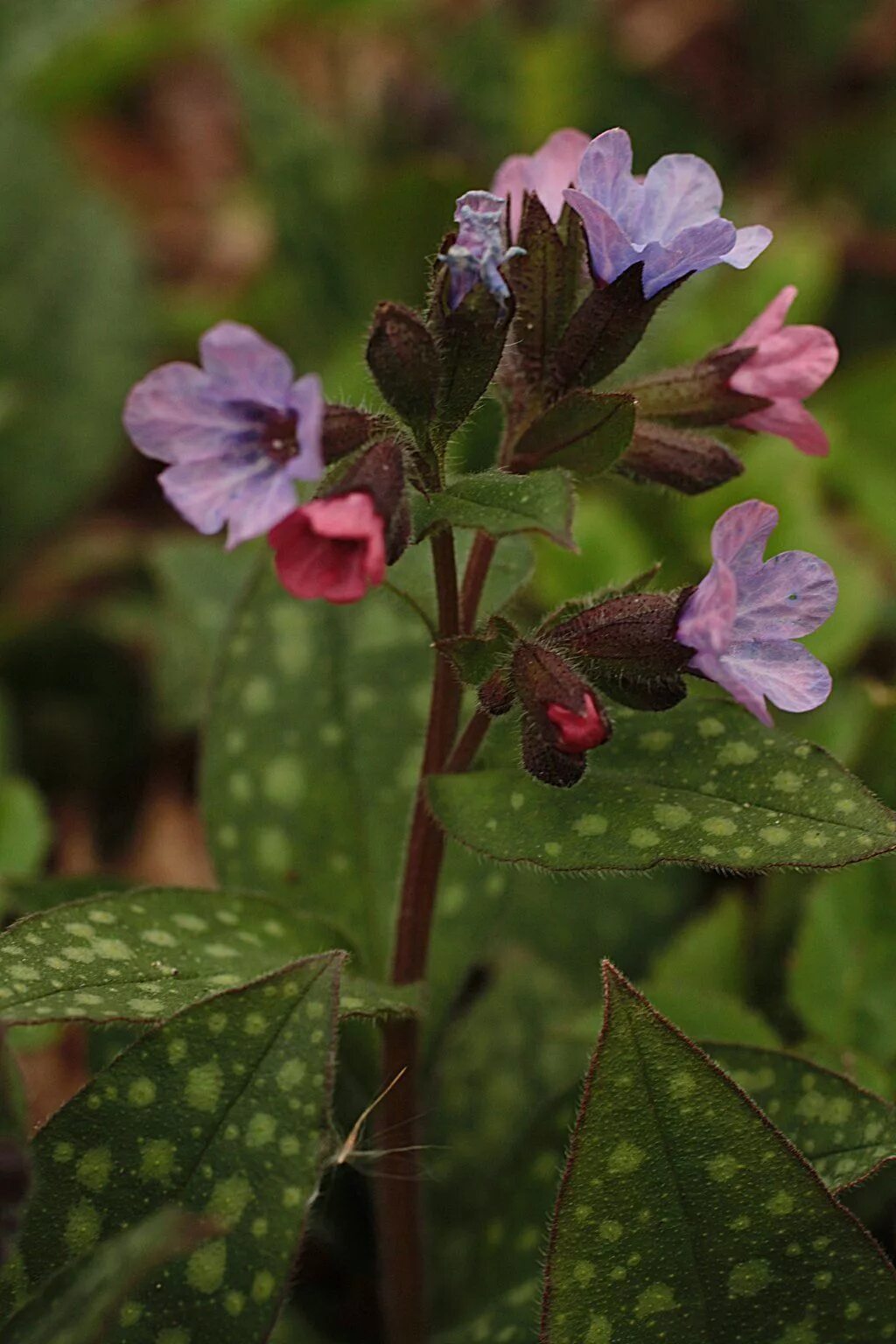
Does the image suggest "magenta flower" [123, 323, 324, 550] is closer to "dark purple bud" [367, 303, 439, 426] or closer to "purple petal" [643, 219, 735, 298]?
"dark purple bud" [367, 303, 439, 426]

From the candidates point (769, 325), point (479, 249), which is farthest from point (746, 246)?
point (479, 249)

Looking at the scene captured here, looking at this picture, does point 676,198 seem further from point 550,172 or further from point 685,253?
point 550,172

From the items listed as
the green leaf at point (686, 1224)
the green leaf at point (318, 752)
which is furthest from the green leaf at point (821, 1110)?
the green leaf at point (318, 752)

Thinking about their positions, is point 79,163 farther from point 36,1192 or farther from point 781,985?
point 36,1192

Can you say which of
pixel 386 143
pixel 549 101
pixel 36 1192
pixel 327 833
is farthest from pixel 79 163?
pixel 36 1192

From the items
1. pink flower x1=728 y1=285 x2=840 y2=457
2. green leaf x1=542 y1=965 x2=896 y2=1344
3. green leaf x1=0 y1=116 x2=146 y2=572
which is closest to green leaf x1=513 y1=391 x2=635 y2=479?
pink flower x1=728 y1=285 x2=840 y2=457
